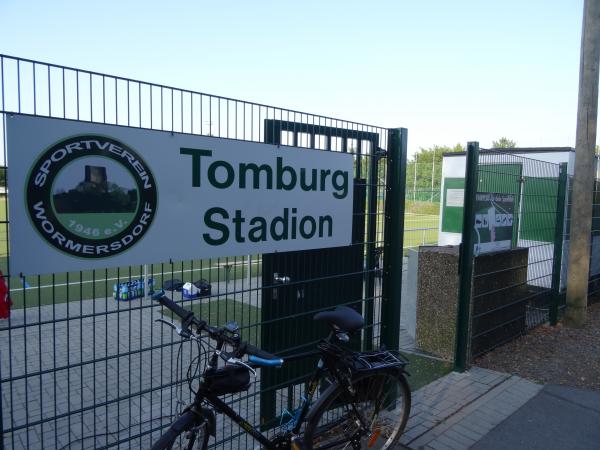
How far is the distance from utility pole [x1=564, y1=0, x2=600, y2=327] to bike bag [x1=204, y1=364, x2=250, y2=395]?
6.63 m

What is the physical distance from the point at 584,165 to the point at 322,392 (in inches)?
238

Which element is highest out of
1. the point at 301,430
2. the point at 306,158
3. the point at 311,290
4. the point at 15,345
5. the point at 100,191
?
the point at 306,158

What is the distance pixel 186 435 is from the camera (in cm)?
247

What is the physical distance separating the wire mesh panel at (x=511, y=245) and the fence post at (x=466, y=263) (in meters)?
0.15

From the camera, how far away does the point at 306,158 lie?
3.53m

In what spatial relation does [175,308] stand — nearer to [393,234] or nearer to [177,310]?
[177,310]

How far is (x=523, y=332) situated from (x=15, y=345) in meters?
7.14

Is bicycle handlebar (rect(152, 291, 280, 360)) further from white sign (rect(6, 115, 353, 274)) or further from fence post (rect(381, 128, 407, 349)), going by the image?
fence post (rect(381, 128, 407, 349))

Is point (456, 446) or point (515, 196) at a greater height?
point (515, 196)

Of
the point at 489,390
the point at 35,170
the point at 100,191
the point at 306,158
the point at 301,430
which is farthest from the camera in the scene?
the point at 489,390

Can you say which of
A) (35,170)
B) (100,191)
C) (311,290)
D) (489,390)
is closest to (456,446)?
(489,390)

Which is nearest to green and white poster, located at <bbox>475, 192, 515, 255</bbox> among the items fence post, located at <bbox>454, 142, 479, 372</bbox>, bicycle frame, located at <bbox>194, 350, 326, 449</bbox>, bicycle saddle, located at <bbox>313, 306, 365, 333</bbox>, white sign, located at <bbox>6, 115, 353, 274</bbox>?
fence post, located at <bbox>454, 142, 479, 372</bbox>

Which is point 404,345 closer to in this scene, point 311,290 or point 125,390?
point 311,290

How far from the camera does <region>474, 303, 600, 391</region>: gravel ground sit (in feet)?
17.6
